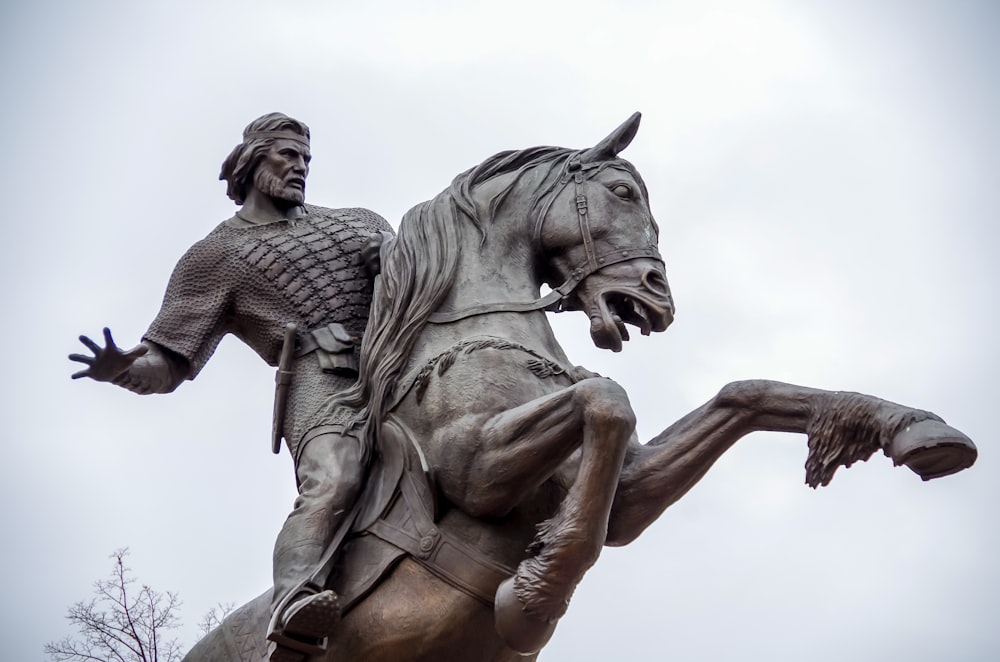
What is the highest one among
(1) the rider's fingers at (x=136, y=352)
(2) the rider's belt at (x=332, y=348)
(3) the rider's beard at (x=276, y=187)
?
(3) the rider's beard at (x=276, y=187)

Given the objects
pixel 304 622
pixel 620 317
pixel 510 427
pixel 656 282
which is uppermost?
pixel 656 282

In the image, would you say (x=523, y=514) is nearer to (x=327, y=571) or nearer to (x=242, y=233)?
(x=327, y=571)

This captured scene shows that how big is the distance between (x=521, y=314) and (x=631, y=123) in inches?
46.2

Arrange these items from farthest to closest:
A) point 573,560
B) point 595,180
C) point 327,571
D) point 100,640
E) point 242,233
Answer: point 100,640 → point 242,233 → point 595,180 → point 327,571 → point 573,560

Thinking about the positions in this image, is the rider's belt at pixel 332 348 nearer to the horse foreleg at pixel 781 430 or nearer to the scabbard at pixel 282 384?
the scabbard at pixel 282 384

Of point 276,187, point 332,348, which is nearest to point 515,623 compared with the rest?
point 332,348

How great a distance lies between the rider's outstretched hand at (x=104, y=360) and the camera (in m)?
7.76

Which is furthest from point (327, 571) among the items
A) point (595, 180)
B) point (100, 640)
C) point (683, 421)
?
point (100, 640)

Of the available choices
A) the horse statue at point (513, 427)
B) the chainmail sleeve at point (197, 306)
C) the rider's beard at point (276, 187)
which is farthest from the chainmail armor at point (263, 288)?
the horse statue at point (513, 427)

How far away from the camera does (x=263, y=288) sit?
8.32 metres

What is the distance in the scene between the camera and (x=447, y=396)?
23.5ft

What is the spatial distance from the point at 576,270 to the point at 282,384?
164cm

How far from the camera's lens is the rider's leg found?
23.3ft

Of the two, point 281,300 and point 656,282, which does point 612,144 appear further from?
point 281,300
